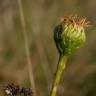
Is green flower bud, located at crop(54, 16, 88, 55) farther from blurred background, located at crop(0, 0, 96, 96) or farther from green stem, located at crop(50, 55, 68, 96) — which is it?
blurred background, located at crop(0, 0, 96, 96)

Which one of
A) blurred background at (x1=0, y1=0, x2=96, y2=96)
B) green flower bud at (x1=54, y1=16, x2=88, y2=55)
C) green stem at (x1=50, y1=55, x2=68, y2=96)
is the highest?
green flower bud at (x1=54, y1=16, x2=88, y2=55)

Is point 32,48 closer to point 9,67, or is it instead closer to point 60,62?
point 9,67

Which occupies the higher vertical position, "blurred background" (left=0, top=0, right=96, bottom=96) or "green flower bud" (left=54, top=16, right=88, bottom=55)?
"green flower bud" (left=54, top=16, right=88, bottom=55)

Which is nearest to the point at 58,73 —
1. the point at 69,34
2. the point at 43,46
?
the point at 69,34

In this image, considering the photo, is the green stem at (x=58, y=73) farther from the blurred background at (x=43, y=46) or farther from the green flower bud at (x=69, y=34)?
the blurred background at (x=43, y=46)

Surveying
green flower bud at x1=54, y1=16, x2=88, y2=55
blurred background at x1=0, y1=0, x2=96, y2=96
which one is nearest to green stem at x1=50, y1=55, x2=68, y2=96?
green flower bud at x1=54, y1=16, x2=88, y2=55

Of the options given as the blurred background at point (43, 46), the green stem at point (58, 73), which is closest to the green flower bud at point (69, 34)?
the green stem at point (58, 73)

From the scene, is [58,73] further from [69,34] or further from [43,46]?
[43,46]
